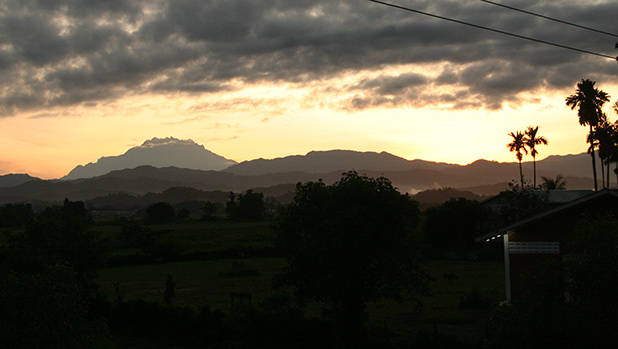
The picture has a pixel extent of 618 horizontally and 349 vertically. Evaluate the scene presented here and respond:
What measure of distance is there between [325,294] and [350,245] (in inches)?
93.2

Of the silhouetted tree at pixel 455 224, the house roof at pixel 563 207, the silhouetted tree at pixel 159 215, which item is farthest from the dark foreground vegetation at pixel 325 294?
the silhouetted tree at pixel 159 215

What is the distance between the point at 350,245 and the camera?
2144cm

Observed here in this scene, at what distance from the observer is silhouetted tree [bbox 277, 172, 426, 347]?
845 inches

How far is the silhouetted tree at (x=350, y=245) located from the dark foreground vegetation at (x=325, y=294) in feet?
0.16

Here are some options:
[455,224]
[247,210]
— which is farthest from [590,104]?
[247,210]

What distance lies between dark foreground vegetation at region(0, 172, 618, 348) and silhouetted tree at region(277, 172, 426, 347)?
48 millimetres

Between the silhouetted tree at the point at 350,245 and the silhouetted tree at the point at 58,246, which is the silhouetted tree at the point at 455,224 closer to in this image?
the silhouetted tree at the point at 58,246

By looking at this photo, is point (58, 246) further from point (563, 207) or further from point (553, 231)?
point (563, 207)

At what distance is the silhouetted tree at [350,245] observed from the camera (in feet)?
70.4

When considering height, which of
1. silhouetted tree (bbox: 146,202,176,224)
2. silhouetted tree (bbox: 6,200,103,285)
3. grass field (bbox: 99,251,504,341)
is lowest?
grass field (bbox: 99,251,504,341)

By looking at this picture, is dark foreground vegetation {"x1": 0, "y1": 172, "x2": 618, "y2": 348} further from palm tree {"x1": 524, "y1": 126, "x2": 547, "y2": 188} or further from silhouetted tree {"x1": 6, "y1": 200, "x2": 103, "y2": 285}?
palm tree {"x1": 524, "y1": 126, "x2": 547, "y2": 188}

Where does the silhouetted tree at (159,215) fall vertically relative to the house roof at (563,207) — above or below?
below

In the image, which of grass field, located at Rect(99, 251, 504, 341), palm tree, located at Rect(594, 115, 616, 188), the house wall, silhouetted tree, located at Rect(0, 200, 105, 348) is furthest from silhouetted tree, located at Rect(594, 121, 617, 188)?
silhouetted tree, located at Rect(0, 200, 105, 348)

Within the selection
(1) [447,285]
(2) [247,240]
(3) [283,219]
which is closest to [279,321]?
(3) [283,219]
